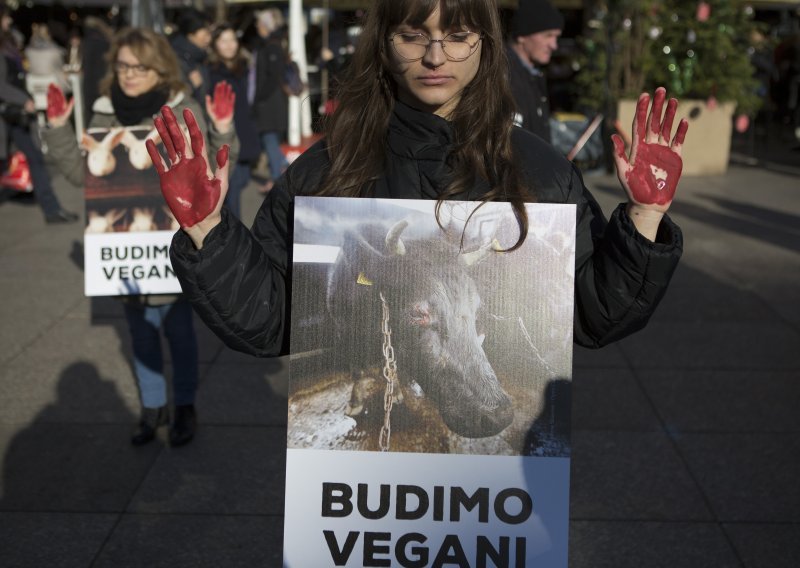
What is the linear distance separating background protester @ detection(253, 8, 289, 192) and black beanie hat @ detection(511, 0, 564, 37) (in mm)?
5002

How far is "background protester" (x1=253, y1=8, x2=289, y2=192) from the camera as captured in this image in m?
11.0

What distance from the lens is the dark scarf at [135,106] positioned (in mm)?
4805

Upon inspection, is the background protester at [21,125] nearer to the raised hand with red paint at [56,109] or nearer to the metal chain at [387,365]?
the raised hand with red paint at [56,109]

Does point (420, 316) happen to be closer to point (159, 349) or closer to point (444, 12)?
point (444, 12)

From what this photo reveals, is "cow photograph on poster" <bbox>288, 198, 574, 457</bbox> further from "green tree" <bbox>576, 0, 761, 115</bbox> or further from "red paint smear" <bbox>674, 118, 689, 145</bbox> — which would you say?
"green tree" <bbox>576, 0, 761, 115</bbox>

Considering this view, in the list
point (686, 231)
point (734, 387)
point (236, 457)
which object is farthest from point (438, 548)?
point (686, 231)

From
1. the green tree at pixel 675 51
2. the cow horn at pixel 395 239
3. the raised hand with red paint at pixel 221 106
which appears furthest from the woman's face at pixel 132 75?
the green tree at pixel 675 51

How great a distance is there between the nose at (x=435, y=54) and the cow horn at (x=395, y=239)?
0.34 m

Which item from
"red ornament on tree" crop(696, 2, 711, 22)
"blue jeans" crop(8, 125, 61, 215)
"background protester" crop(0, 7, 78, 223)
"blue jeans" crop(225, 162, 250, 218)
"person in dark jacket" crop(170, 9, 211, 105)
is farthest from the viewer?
"red ornament on tree" crop(696, 2, 711, 22)

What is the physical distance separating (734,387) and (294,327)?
3.95m

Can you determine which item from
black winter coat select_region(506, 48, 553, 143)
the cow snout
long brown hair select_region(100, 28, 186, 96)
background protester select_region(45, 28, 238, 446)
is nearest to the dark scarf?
background protester select_region(45, 28, 238, 446)

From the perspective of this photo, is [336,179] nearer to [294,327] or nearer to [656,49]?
[294,327]

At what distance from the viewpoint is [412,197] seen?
2.22m

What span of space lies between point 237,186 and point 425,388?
18.3ft
